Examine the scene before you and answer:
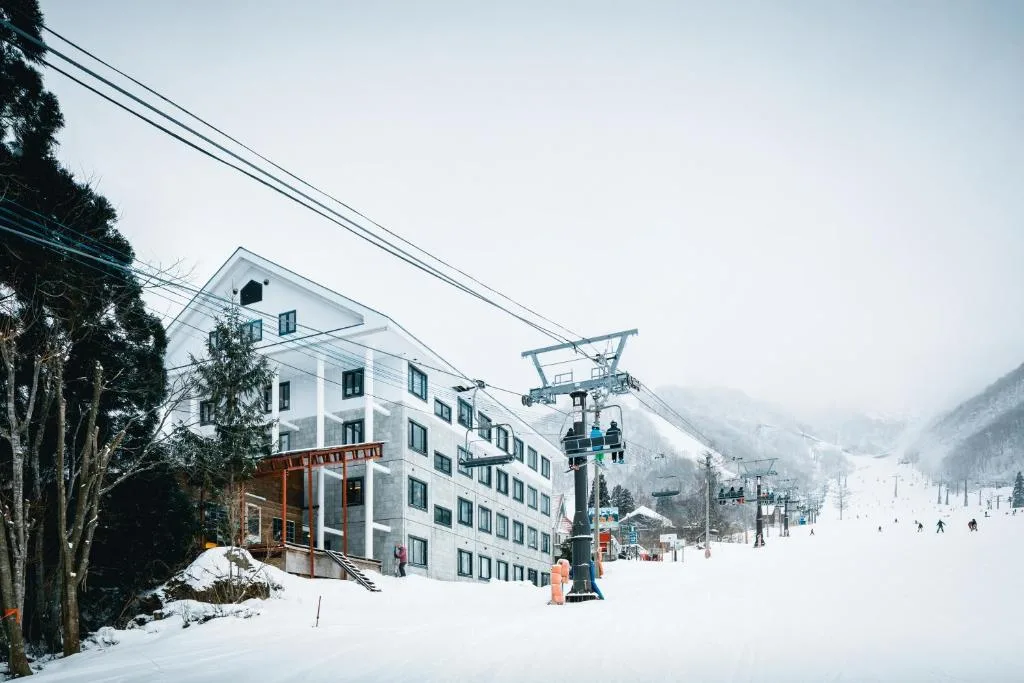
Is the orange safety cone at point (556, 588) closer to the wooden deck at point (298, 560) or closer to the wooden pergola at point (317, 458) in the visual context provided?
the wooden deck at point (298, 560)

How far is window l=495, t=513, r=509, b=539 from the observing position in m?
45.7

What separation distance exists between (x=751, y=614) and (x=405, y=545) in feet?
64.1

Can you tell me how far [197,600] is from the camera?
71.7ft

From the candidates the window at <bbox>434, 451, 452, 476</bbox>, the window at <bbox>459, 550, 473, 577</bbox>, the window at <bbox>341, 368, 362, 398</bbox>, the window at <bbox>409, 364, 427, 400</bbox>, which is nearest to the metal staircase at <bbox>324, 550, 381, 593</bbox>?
the window at <bbox>341, 368, 362, 398</bbox>

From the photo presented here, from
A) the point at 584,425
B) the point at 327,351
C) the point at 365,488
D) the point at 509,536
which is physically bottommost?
the point at 509,536

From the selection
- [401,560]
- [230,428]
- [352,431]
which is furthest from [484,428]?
[352,431]

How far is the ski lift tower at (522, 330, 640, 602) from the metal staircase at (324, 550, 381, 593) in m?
8.11

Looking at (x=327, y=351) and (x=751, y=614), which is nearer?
(x=751, y=614)

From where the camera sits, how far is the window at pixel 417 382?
124 feet

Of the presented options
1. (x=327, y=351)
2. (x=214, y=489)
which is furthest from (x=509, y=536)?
(x=214, y=489)

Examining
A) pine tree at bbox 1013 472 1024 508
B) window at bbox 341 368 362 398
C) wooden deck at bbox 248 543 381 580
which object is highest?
window at bbox 341 368 362 398

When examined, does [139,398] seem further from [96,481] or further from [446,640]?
[446,640]

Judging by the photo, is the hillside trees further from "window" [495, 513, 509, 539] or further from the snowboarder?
"window" [495, 513, 509, 539]

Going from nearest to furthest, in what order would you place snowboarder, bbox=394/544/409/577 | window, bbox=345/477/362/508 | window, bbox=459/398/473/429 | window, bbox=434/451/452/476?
snowboarder, bbox=394/544/409/577, window, bbox=345/477/362/508, window, bbox=434/451/452/476, window, bbox=459/398/473/429
